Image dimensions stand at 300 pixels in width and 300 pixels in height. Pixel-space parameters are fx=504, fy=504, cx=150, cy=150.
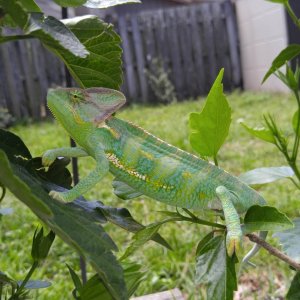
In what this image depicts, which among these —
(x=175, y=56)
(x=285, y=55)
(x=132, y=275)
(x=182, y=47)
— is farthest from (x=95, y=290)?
(x=182, y=47)

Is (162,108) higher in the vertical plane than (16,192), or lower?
lower

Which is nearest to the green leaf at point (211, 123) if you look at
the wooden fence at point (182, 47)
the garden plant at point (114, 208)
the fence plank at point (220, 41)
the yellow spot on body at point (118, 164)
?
the garden plant at point (114, 208)

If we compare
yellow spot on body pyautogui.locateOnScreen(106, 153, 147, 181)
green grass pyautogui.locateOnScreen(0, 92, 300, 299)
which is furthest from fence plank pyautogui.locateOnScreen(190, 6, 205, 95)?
yellow spot on body pyautogui.locateOnScreen(106, 153, 147, 181)

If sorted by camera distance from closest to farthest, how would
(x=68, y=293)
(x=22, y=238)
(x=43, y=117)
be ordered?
(x=68, y=293), (x=22, y=238), (x=43, y=117)

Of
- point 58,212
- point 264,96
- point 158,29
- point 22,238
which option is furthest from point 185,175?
point 158,29

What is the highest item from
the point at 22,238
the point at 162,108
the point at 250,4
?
the point at 250,4

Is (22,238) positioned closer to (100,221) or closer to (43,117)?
(100,221)

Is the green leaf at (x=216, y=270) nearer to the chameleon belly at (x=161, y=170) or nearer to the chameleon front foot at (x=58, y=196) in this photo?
the chameleon belly at (x=161, y=170)

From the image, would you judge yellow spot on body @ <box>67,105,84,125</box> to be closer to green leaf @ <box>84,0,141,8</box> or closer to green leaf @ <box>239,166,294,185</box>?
green leaf @ <box>84,0,141,8</box>
